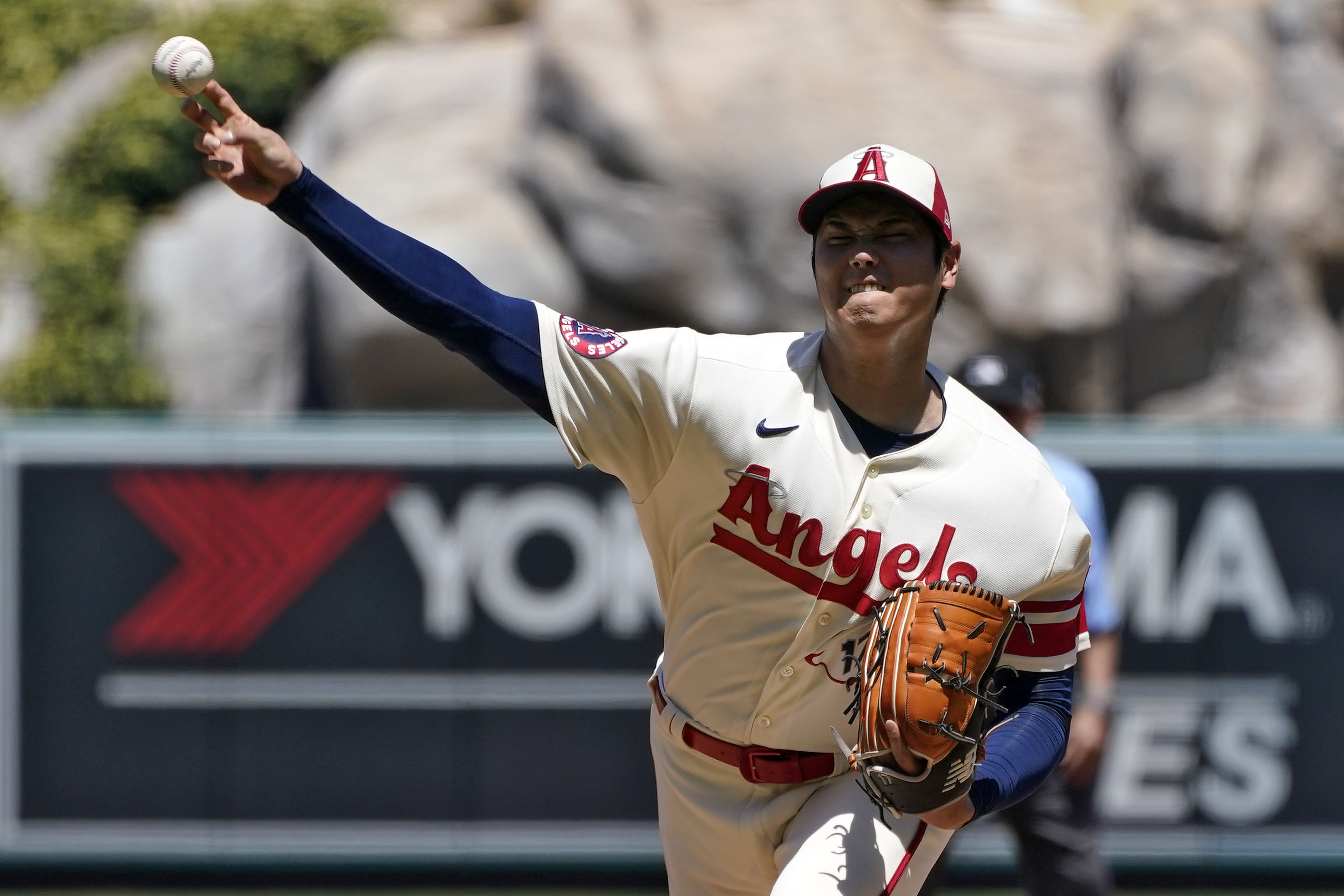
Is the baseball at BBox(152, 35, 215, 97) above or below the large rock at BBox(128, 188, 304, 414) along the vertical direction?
above

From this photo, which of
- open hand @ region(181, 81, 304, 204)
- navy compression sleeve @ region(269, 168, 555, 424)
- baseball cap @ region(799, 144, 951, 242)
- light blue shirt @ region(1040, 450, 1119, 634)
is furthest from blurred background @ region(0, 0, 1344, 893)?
open hand @ region(181, 81, 304, 204)

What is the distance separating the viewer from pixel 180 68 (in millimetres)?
2150

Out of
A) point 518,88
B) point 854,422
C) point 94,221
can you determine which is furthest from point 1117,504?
point 94,221

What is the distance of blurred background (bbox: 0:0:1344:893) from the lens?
5.80m

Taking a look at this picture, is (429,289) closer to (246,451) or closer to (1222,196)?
(246,451)

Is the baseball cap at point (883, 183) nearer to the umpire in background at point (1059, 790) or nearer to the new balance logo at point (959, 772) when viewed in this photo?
the new balance logo at point (959, 772)

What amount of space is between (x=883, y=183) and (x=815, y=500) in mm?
482

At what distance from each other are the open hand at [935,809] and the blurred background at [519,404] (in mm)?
1942

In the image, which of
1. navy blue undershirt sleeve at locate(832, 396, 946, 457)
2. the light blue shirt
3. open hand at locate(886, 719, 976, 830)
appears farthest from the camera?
the light blue shirt

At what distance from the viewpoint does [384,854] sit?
580cm

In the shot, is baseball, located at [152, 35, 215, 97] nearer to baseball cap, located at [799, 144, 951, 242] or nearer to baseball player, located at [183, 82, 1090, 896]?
baseball player, located at [183, 82, 1090, 896]

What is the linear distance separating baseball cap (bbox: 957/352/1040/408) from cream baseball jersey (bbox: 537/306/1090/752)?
4.69 feet

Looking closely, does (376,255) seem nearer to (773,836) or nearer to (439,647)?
(773,836)

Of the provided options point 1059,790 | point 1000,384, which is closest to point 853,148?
point 1000,384
